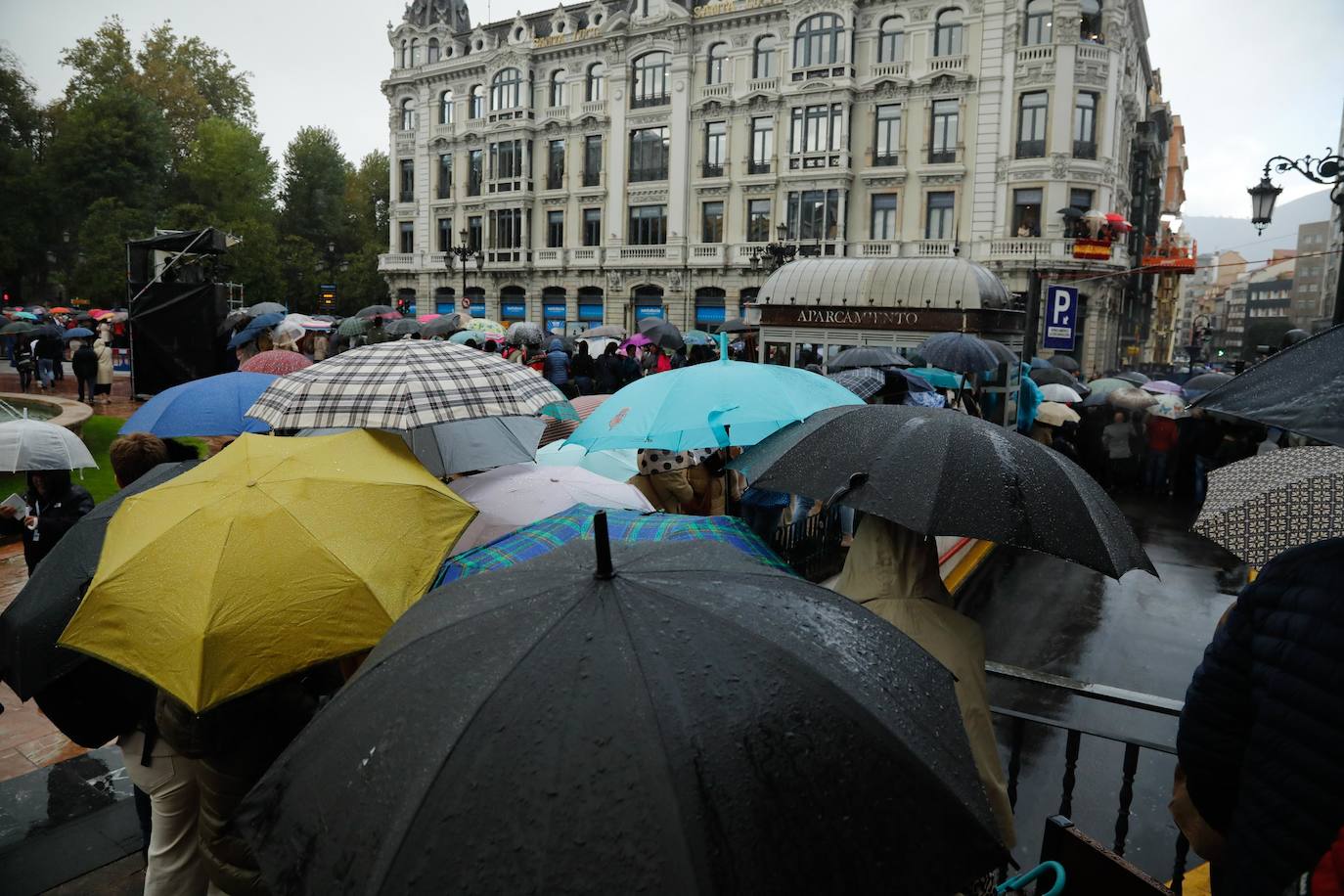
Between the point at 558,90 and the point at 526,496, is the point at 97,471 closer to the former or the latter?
the point at 526,496

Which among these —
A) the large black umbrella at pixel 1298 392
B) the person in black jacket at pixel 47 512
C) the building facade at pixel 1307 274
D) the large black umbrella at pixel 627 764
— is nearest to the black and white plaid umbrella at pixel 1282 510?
the large black umbrella at pixel 1298 392

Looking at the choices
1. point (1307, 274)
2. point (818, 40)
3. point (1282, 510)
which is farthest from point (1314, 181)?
point (1307, 274)

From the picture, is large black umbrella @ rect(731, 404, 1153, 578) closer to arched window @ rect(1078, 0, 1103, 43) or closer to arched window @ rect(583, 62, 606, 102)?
arched window @ rect(1078, 0, 1103, 43)

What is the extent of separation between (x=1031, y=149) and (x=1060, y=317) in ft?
71.4

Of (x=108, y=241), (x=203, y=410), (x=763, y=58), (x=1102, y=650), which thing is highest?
(x=763, y=58)

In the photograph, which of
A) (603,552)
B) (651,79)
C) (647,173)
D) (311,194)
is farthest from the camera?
(311,194)

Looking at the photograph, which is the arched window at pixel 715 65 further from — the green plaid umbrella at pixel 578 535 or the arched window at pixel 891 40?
the green plaid umbrella at pixel 578 535

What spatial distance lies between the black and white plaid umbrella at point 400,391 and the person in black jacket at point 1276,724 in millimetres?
3285

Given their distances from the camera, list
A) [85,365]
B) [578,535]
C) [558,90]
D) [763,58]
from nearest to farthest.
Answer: [578,535], [85,365], [763,58], [558,90]

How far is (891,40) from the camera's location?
3491 centimetres

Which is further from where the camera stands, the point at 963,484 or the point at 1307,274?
the point at 1307,274

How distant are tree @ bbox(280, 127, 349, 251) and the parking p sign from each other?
53722 millimetres

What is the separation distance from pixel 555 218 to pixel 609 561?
143ft

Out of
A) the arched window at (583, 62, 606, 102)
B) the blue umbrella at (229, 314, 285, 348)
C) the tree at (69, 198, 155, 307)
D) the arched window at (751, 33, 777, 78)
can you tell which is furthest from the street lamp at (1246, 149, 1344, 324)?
the tree at (69, 198, 155, 307)
